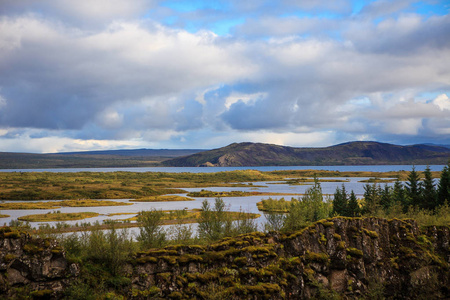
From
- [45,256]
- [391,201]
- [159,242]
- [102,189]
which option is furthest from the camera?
[102,189]

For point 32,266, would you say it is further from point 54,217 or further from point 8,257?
point 54,217

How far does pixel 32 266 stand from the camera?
1962 centimetres

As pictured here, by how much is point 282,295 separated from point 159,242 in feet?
35.3

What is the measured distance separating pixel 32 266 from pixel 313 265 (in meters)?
19.5

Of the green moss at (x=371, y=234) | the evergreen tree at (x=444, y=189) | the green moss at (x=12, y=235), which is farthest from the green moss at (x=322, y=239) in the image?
the evergreen tree at (x=444, y=189)

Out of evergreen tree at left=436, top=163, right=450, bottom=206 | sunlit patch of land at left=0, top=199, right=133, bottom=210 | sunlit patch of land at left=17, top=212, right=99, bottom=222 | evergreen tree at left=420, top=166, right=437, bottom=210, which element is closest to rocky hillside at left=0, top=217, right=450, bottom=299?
evergreen tree at left=436, top=163, right=450, bottom=206

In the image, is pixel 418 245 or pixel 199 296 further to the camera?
pixel 418 245

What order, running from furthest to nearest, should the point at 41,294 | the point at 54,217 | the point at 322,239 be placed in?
the point at 54,217, the point at 322,239, the point at 41,294

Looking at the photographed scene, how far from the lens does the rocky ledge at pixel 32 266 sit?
19.0 metres

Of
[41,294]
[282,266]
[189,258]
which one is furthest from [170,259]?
[282,266]

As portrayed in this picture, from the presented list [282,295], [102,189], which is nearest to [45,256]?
[282,295]

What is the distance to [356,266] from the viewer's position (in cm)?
2734

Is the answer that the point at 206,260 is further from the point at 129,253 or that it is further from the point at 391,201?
the point at 391,201

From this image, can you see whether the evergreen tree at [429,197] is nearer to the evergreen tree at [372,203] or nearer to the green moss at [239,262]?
the evergreen tree at [372,203]
